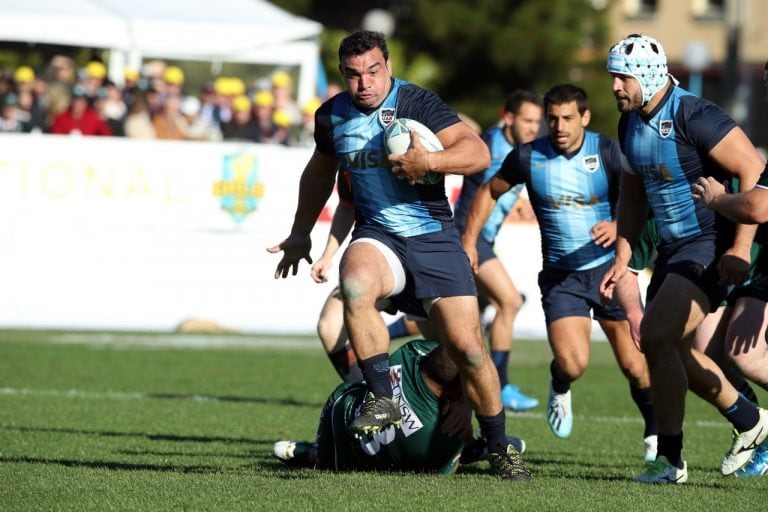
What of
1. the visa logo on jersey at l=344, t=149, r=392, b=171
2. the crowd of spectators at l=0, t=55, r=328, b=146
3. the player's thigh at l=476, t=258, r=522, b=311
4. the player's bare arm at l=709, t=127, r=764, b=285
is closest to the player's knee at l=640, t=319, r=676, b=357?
the player's bare arm at l=709, t=127, r=764, b=285

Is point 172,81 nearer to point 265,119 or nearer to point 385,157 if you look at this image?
point 265,119

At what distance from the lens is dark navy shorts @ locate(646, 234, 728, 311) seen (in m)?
7.54

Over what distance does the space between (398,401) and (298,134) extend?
1218cm

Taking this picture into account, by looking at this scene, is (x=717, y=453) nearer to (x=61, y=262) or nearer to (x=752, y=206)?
(x=752, y=206)

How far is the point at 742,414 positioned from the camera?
26.8ft

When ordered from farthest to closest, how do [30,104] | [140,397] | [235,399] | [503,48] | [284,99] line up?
1. [503,48]
2. [284,99]
3. [30,104]
4. [235,399]
5. [140,397]

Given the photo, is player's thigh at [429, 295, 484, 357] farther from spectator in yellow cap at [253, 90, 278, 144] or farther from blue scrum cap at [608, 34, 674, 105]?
spectator in yellow cap at [253, 90, 278, 144]

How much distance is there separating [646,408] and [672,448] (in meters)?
1.68

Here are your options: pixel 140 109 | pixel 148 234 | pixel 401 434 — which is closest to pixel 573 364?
pixel 401 434

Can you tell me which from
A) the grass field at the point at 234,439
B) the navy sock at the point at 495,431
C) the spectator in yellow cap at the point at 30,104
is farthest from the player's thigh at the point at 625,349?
the spectator in yellow cap at the point at 30,104

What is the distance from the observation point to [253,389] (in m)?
12.4

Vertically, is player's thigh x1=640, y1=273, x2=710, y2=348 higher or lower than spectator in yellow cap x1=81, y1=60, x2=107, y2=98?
lower

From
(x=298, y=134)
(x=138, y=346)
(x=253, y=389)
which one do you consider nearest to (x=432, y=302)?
(x=253, y=389)

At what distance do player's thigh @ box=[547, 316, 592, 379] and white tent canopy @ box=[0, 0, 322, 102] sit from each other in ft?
44.3
